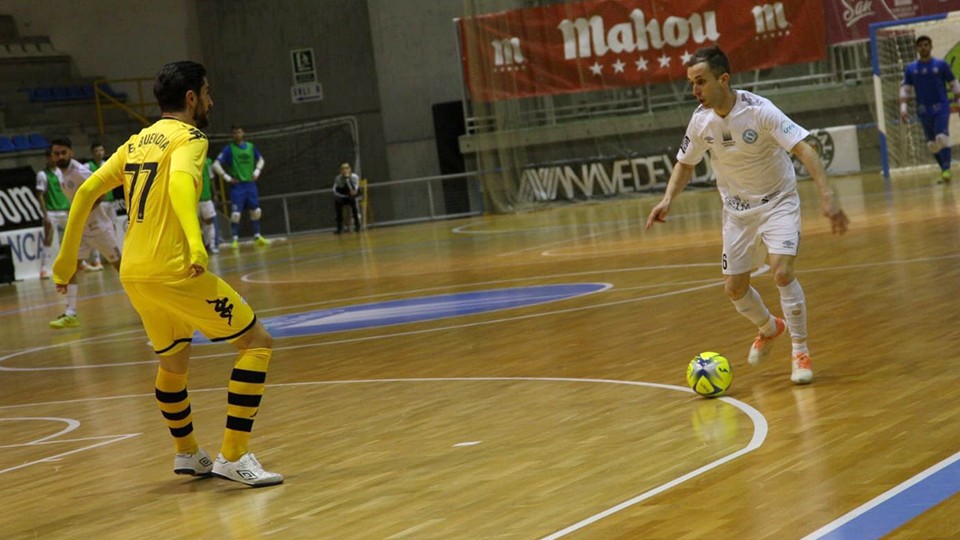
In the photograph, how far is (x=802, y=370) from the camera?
7.10 metres

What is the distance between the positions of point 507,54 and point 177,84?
23.4 metres

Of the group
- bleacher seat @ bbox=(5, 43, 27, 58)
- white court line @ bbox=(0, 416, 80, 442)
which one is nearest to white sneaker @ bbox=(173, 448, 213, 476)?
white court line @ bbox=(0, 416, 80, 442)

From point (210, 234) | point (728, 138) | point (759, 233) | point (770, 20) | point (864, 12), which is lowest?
point (759, 233)

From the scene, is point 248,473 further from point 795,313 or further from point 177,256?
point 795,313

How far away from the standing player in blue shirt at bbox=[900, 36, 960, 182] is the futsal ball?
15285 mm

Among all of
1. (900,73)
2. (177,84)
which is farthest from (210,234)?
(177,84)

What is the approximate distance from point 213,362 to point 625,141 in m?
18.8

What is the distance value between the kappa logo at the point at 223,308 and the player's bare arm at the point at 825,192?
113 inches

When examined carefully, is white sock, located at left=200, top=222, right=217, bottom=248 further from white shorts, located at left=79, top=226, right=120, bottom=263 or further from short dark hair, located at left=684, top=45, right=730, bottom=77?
short dark hair, located at left=684, top=45, right=730, bottom=77

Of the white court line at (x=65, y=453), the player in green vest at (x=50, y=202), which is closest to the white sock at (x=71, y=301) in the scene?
the player in green vest at (x=50, y=202)

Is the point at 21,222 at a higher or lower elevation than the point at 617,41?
lower

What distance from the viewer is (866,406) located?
6.29m

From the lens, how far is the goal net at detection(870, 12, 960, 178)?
24.3 metres

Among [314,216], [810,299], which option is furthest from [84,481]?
[314,216]
